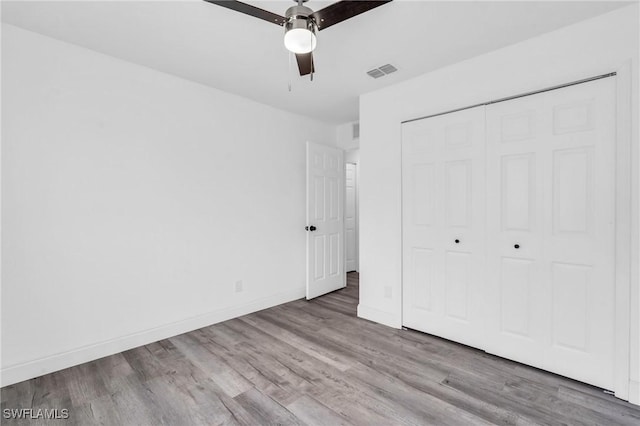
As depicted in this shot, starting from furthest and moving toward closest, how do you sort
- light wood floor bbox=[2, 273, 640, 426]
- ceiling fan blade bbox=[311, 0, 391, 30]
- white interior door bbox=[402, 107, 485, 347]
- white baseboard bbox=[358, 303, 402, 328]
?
white baseboard bbox=[358, 303, 402, 328], white interior door bbox=[402, 107, 485, 347], light wood floor bbox=[2, 273, 640, 426], ceiling fan blade bbox=[311, 0, 391, 30]

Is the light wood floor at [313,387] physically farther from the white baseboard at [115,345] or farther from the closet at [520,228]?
the closet at [520,228]

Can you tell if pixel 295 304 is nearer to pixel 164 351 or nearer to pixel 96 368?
pixel 164 351

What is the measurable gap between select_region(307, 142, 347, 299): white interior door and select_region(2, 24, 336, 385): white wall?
56cm

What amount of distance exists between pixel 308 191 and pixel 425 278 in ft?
6.07

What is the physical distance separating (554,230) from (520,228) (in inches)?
8.5

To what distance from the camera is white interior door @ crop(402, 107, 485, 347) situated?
261 centimetres

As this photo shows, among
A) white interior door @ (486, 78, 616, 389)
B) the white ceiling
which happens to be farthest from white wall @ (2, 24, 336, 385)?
white interior door @ (486, 78, 616, 389)

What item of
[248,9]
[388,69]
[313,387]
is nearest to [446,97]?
[388,69]

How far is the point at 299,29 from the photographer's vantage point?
1574 mm

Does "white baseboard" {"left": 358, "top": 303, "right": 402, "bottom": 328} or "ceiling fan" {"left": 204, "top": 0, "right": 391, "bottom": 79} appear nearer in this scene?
"ceiling fan" {"left": 204, "top": 0, "right": 391, "bottom": 79}

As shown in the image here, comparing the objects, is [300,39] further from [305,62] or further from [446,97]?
[446,97]

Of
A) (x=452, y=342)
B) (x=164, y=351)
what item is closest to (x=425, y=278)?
(x=452, y=342)

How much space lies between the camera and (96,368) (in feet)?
7.68

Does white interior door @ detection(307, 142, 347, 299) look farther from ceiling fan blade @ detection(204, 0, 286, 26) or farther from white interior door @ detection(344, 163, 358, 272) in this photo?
ceiling fan blade @ detection(204, 0, 286, 26)
